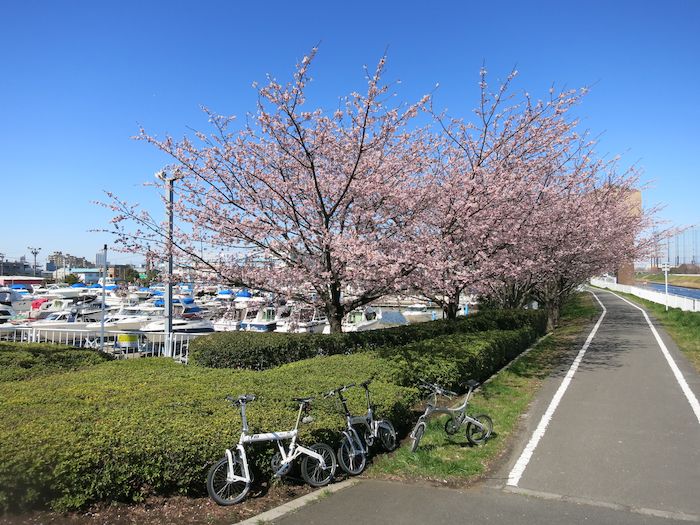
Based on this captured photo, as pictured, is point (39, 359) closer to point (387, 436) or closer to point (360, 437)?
point (360, 437)

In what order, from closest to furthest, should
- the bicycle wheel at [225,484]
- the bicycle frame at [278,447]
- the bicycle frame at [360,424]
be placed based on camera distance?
the bicycle wheel at [225,484], the bicycle frame at [278,447], the bicycle frame at [360,424]

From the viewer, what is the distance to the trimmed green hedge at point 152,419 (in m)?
3.92

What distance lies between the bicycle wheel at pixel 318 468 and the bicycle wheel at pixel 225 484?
0.62 m

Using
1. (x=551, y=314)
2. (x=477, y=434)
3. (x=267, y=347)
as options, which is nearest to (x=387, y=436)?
(x=477, y=434)

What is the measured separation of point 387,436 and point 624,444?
303cm

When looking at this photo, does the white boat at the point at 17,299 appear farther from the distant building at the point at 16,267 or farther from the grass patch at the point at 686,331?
the distant building at the point at 16,267

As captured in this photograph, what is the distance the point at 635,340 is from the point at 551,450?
14.2 metres

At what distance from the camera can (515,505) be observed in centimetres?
450

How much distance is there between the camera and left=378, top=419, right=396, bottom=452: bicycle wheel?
19.1ft

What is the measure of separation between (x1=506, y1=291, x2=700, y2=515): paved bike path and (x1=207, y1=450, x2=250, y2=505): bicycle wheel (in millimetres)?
2743

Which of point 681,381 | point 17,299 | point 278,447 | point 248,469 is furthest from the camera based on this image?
point 17,299

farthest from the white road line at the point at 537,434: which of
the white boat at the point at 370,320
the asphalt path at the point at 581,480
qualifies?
the white boat at the point at 370,320

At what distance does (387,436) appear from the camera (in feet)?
19.3

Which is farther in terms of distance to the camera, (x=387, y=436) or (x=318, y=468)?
(x=387, y=436)
